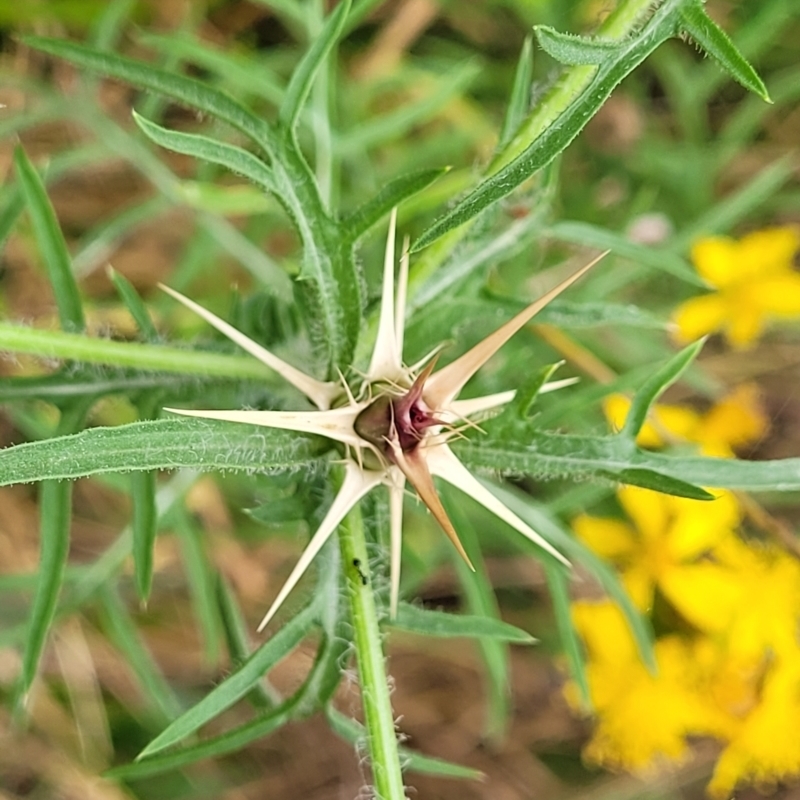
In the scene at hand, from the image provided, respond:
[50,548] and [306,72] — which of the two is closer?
[306,72]

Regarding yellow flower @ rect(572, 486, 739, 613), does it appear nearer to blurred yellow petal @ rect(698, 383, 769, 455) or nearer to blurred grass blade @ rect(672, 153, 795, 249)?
blurred yellow petal @ rect(698, 383, 769, 455)

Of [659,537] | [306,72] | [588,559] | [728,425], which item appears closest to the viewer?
[306,72]

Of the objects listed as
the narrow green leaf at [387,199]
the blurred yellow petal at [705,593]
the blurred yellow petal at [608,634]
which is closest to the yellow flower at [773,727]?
the blurred yellow petal at [705,593]

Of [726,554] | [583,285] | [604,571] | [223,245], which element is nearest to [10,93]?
[223,245]

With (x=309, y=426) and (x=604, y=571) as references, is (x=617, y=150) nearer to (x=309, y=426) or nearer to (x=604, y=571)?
(x=604, y=571)

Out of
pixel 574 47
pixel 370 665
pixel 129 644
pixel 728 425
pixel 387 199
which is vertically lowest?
pixel 370 665

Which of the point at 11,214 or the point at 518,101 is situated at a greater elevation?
the point at 11,214

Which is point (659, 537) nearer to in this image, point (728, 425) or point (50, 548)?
point (728, 425)

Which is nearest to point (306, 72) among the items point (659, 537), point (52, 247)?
point (52, 247)
